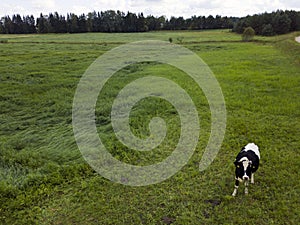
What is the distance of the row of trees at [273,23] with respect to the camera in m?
50.5

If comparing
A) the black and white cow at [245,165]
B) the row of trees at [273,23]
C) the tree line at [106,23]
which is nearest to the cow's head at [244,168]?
the black and white cow at [245,165]

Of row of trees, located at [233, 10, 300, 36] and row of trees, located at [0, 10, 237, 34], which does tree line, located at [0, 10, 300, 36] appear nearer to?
row of trees, located at [0, 10, 237, 34]

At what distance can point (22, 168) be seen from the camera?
682 centimetres

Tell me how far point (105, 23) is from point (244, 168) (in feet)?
256

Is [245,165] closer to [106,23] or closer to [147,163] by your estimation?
[147,163]

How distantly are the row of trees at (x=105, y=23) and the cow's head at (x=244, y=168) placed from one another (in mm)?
74028

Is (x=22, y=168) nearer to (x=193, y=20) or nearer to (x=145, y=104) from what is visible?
(x=145, y=104)

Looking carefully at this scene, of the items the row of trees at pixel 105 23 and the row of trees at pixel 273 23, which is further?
the row of trees at pixel 105 23

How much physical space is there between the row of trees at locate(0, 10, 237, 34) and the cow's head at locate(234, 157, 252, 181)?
74.0 meters

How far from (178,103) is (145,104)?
1.49 meters

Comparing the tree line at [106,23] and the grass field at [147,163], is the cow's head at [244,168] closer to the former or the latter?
the grass field at [147,163]

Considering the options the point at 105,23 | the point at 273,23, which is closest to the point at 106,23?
the point at 105,23

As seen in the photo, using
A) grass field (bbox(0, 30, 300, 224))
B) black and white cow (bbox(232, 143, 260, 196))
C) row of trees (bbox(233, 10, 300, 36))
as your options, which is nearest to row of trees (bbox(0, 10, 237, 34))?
row of trees (bbox(233, 10, 300, 36))

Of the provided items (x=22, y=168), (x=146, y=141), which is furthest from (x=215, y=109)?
(x=22, y=168)
